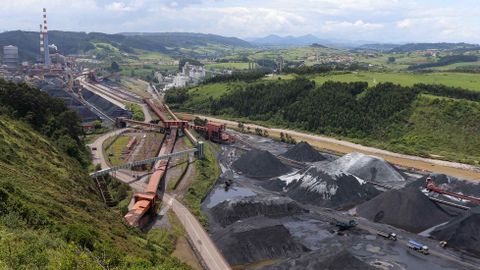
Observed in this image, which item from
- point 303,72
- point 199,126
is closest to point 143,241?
point 199,126

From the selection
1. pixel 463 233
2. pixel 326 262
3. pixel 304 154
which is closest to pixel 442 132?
pixel 304 154

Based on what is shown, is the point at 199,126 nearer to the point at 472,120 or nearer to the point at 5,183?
A: the point at 472,120

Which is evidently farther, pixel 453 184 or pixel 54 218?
pixel 453 184

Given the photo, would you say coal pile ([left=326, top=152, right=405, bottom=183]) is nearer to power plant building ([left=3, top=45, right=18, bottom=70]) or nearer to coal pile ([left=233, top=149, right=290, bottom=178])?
coal pile ([left=233, top=149, right=290, bottom=178])

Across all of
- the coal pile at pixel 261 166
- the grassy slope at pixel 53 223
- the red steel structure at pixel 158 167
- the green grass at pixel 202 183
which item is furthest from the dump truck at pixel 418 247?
the coal pile at pixel 261 166

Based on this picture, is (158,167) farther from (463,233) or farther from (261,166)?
(463,233)

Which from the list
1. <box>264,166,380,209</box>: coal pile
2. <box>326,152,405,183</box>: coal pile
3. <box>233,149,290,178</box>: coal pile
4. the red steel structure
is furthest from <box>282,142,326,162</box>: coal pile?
the red steel structure
